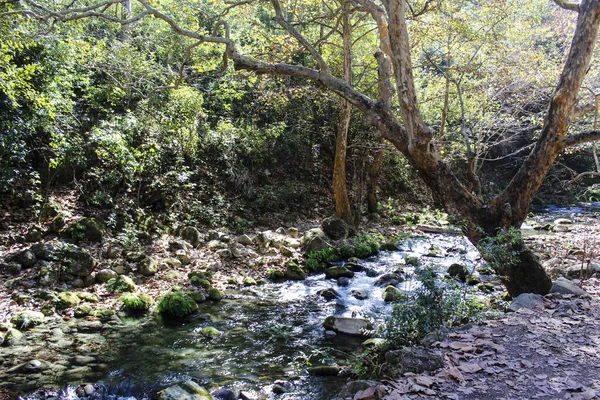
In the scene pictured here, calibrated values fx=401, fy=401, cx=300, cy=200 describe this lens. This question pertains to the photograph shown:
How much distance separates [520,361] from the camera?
357 centimetres

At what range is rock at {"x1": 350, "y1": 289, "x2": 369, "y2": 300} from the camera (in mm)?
7333

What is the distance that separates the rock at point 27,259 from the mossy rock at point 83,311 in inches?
56.4

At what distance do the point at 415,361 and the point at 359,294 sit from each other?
380 centimetres

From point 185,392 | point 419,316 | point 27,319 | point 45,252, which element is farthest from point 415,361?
point 45,252

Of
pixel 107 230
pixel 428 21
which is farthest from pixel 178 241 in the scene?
pixel 428 21

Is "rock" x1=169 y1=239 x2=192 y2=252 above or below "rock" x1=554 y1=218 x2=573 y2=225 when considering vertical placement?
above

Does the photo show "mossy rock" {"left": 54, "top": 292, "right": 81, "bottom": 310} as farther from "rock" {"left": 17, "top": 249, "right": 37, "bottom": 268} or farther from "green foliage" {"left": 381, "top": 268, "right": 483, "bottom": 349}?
"green foliage" {"left": 381, "top": 268, "right": 483, "bottom": 349}

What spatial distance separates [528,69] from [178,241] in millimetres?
9564

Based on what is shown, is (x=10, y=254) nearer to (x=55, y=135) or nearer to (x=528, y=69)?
(x=55, y=135)

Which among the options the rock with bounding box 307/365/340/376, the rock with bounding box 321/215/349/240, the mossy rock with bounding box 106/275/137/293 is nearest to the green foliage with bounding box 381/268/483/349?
the rock with bounding box 307/365/340/376

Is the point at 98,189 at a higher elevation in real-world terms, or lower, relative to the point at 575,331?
higher

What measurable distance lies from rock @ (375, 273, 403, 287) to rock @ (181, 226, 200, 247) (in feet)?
14.4

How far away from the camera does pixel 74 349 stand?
5.07 metres

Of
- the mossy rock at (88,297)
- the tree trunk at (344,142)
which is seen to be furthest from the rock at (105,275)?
the tree trunk at (344,142)
